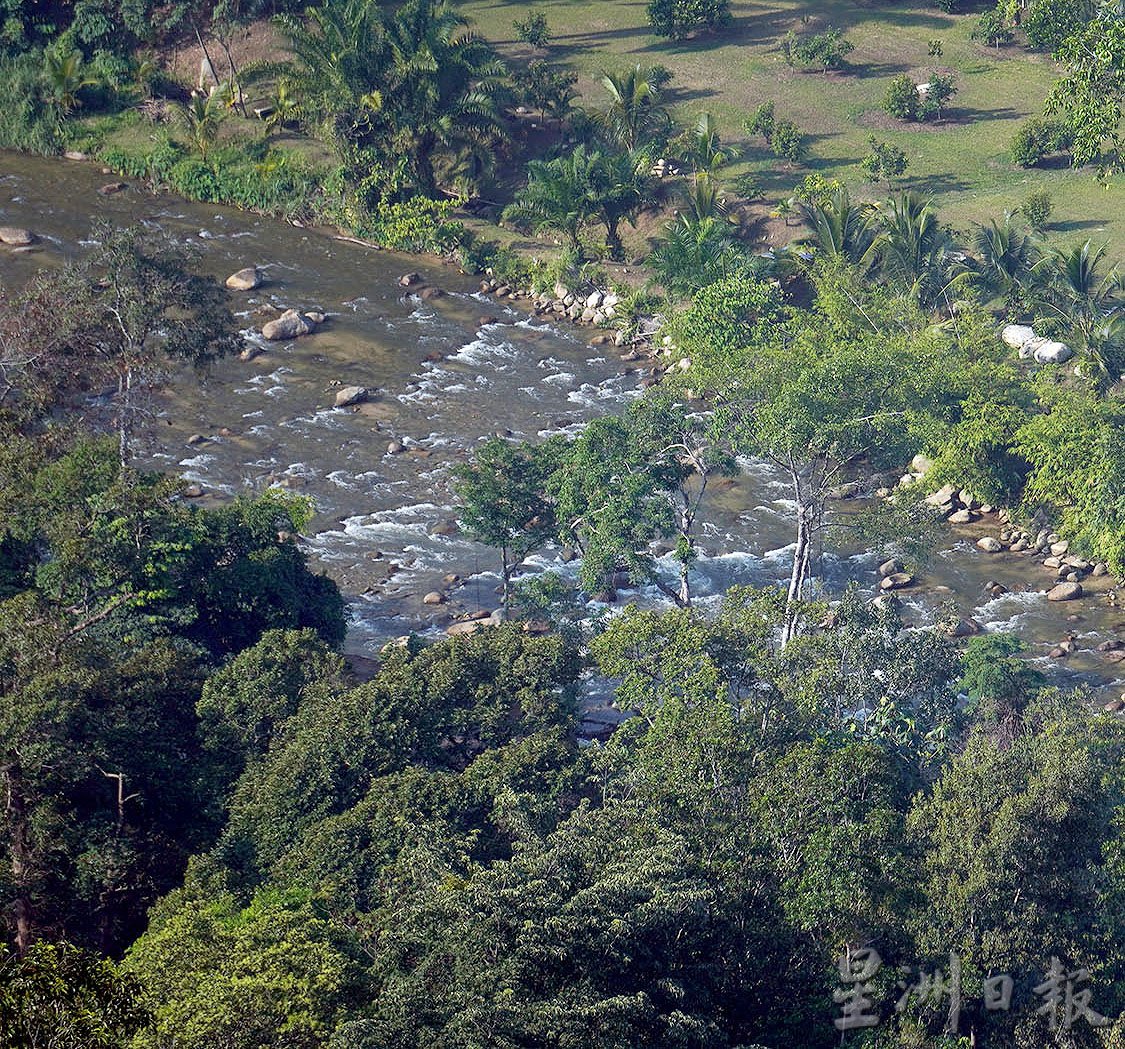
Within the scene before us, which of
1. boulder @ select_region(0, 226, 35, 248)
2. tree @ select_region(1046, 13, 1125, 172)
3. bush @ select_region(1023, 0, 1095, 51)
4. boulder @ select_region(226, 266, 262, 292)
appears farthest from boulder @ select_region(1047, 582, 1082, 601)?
boulder @ select_region(0, 226, 35, 248)

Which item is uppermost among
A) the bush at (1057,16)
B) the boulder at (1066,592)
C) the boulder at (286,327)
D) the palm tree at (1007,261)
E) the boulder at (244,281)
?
the bush at (1057,16)

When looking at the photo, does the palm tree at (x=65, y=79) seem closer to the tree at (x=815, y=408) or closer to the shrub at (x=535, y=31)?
the shrub at (x=535, y=31)

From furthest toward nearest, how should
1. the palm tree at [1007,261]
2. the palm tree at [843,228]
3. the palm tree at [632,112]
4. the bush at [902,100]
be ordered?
the bush at [902,100] < the palm tree at [632,112] < the palm tree at [843,228] < the palm tree at [1007,261]

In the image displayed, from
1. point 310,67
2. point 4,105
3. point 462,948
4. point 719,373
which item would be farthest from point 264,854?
point 4,105

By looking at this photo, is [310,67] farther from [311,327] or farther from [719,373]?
[719,373]

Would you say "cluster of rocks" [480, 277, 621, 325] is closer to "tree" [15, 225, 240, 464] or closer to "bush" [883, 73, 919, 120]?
"bush" [883, 73, 919, 120]

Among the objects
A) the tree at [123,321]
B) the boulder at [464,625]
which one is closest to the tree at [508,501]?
the boulder at [464,625]

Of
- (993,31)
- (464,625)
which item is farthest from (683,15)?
(464,625)
